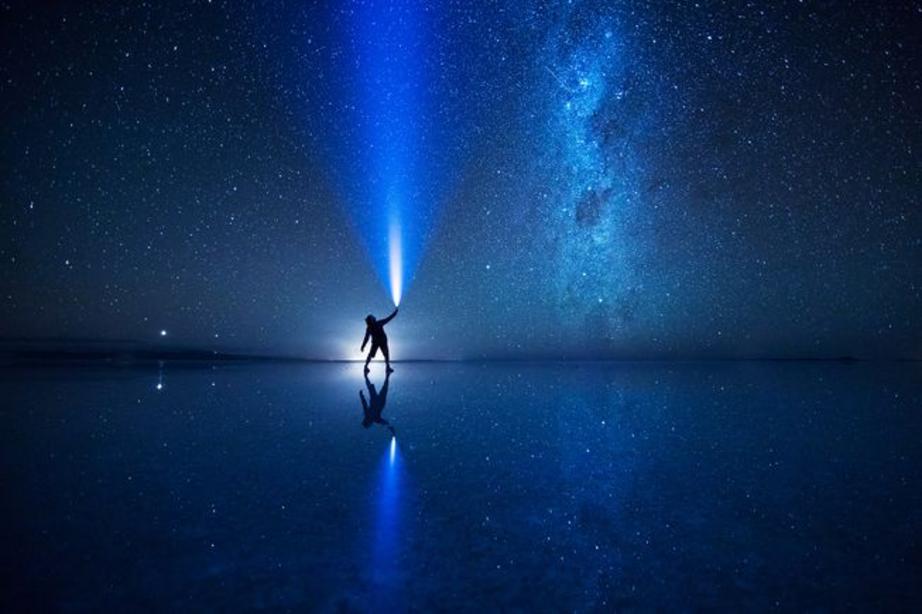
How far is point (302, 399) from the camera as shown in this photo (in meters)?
9.24

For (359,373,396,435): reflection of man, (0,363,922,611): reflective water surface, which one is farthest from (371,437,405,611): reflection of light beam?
(359,373,396,435): reflection of man

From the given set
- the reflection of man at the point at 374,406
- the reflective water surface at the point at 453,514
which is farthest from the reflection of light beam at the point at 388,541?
the reflection of man at the point at 374,406

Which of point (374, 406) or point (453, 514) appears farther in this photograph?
point (374, 406)

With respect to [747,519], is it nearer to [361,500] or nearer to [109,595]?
[361,500]

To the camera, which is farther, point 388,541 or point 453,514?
point 453,514

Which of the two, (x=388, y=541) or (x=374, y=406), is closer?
(x=388, y=541)

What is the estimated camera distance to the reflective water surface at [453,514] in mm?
2246

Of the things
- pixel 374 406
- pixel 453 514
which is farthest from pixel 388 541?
pixel 374 406

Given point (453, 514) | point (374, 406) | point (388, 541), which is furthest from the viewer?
point (374, 406)

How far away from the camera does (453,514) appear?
3.24 meters

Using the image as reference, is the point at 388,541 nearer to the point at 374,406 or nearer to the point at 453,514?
the point at 453,514

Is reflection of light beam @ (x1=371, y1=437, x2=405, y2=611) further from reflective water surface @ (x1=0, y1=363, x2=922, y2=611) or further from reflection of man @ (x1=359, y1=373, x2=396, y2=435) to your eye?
reflection of man @ (x1=359, y1=373, x2=396, y2=435)

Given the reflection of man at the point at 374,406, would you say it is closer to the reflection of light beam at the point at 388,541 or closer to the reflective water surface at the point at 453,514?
the reflective water surface at the point at 453,514

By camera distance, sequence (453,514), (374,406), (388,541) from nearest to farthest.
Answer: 1. (388,541)
2. (453,514)
3. (374,406)
